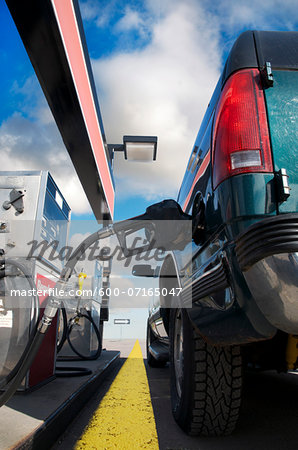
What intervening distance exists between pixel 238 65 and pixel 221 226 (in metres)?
0.67

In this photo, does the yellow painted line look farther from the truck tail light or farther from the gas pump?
the truck tail light

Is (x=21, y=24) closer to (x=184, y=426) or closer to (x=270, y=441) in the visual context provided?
(x=184, y=426)

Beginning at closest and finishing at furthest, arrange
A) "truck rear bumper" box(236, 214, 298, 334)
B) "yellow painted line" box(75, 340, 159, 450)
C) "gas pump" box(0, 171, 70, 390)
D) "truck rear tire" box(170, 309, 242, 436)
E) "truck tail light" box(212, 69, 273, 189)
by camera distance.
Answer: "truck rear bumper" box(236, 214, 298, 334) → "truck tail light" box(212, 69, 273, 189) → "truck rear tire" box(170, 309, 242, 436) → "yellow painted line" box(75, 340, 159, 450) → "gas pump" box(0, 171, 70, 390)

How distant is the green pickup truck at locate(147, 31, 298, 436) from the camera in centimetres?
102

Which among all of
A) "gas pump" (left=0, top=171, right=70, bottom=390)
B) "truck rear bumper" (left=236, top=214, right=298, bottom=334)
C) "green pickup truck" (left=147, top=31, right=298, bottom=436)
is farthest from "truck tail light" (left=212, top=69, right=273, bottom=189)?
"gas pump" (left=0, top=171, right=70, bottom=390)

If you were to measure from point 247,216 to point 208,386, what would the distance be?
1.03 m

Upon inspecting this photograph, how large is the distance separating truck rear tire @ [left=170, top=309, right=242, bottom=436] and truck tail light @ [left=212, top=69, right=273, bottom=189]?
926 mm

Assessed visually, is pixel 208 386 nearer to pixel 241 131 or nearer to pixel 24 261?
pixel 241 131

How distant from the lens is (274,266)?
100 centimetres

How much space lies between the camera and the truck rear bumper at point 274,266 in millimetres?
978

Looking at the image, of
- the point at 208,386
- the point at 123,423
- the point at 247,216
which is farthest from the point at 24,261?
the point at 247,216

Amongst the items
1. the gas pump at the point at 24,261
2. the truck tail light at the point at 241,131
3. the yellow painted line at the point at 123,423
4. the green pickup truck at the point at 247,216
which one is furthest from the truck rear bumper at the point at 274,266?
the gas pump at the point at 24,261

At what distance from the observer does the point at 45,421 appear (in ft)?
5.44

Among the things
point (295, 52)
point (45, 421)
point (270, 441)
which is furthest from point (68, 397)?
point (295, 52)
